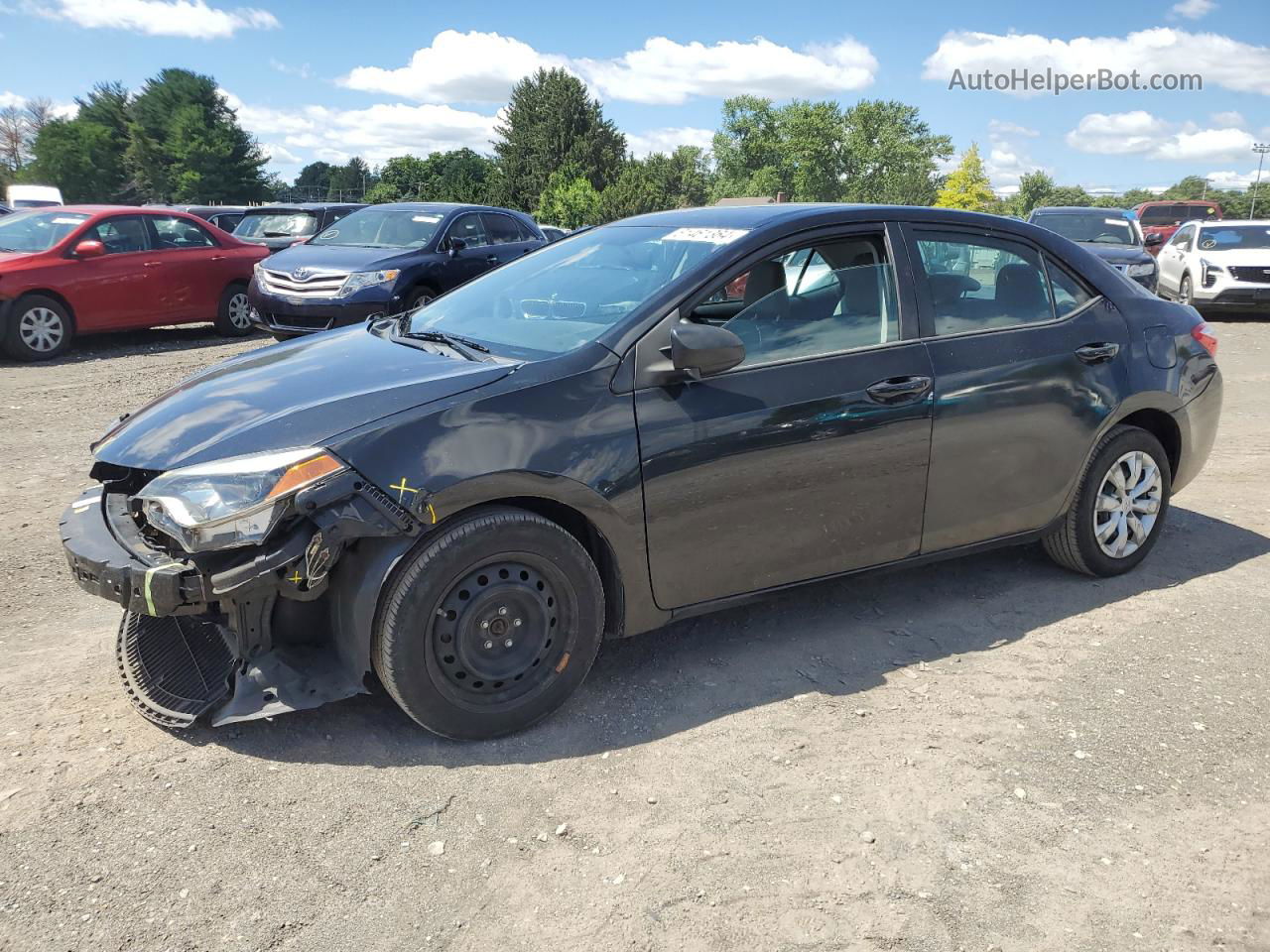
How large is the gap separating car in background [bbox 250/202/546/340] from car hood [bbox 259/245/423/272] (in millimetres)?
11

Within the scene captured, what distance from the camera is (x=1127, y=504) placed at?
481cm

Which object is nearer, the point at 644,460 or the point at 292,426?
the point at 292,426

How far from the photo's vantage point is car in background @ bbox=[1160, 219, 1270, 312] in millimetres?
15992

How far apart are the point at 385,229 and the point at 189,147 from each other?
8047cm

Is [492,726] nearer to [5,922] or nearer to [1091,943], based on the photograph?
[5,922]

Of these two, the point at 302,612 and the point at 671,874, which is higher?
the point at 302,612

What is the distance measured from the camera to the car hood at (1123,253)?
50.4ft

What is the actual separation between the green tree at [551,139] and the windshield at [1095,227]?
57611 mm

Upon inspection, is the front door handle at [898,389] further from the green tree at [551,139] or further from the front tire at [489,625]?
the green tree at [551,139]

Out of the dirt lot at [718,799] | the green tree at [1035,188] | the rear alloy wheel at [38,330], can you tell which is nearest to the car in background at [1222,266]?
the dirt lot at [718,799]

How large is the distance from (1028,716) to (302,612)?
2.49m

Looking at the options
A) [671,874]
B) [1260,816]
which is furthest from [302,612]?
[1260,816]

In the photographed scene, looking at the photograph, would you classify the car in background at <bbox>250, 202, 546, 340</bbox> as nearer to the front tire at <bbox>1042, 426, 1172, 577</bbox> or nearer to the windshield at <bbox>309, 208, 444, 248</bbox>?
the windshield at <bbox>309, 208, 444, 248</bbox>

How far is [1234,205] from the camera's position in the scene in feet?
292
